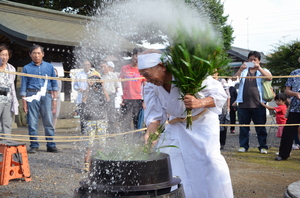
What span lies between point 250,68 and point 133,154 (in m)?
5.83

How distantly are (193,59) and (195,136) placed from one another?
0.74 meters

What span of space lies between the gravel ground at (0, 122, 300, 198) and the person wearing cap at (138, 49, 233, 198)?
5.86 feet

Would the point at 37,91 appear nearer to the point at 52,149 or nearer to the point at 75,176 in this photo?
the point at 52,149

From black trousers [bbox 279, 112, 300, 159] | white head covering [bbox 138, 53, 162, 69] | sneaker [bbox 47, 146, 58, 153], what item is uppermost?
white head covering [bbox 138, 53, 162, 69]

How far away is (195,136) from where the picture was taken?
3.18 meters

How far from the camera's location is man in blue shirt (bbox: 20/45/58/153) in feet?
23.9

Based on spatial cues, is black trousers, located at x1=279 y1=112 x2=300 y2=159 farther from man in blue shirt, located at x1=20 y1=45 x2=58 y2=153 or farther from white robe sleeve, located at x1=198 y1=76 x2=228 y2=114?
man in blue shirt, located at x1=20 y1=45 x2=58 y2=153

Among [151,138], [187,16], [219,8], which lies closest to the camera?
[151,138]

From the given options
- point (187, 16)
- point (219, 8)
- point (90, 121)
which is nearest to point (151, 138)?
point (187, 16)

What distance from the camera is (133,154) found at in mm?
2557

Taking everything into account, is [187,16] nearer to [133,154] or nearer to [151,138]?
[151,138]

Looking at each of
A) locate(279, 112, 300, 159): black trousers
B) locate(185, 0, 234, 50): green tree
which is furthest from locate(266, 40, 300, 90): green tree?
locate(185, 0, 234, 50): green tree

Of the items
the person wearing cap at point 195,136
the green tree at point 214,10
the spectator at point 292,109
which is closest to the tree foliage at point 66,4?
the spectator at point 292,109

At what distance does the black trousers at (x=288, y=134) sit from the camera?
6844 mm
